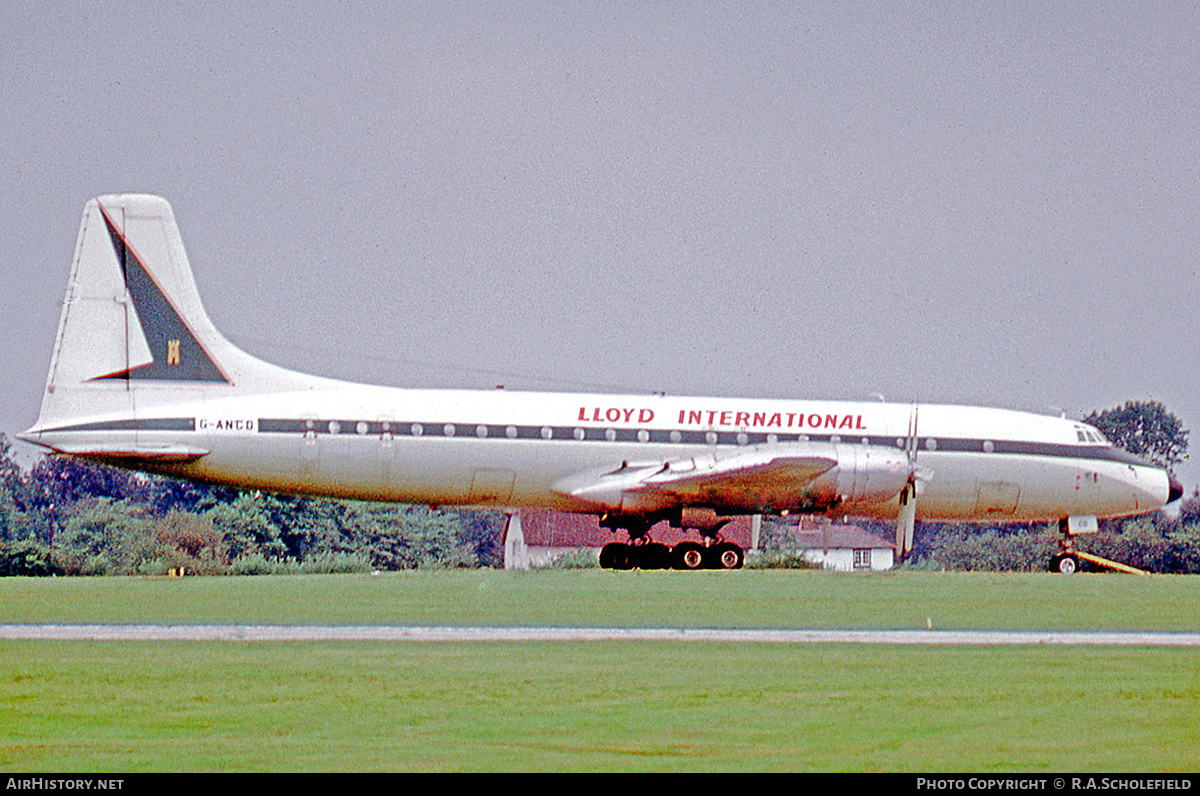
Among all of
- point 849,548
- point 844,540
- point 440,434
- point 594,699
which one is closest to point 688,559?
point 440,434

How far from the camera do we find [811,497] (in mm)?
43781

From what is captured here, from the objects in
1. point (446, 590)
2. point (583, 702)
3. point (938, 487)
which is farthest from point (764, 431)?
point (583, 702)

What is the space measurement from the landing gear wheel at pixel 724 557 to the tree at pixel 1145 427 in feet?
281

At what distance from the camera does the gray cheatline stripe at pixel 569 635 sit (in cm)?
2480

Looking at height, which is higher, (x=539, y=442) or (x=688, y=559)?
(x=539, y=442)

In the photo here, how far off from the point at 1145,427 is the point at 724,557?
3548 inches

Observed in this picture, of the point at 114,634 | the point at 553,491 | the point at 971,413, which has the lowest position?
the point at 114,634

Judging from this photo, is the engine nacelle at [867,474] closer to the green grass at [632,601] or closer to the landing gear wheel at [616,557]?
the green grass at [632,601]

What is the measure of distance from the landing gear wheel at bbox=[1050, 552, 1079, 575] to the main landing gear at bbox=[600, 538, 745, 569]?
33.6 feet

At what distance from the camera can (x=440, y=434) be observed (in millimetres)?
42031

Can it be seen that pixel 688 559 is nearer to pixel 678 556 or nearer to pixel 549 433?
pixel 678 556

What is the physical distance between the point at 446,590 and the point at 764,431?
40.8 ft

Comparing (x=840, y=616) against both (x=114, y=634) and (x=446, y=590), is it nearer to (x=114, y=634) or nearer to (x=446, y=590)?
(x=446, y=590)

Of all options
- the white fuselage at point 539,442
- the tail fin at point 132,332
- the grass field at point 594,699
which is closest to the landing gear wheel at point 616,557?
the white fuselage at point 539,442
